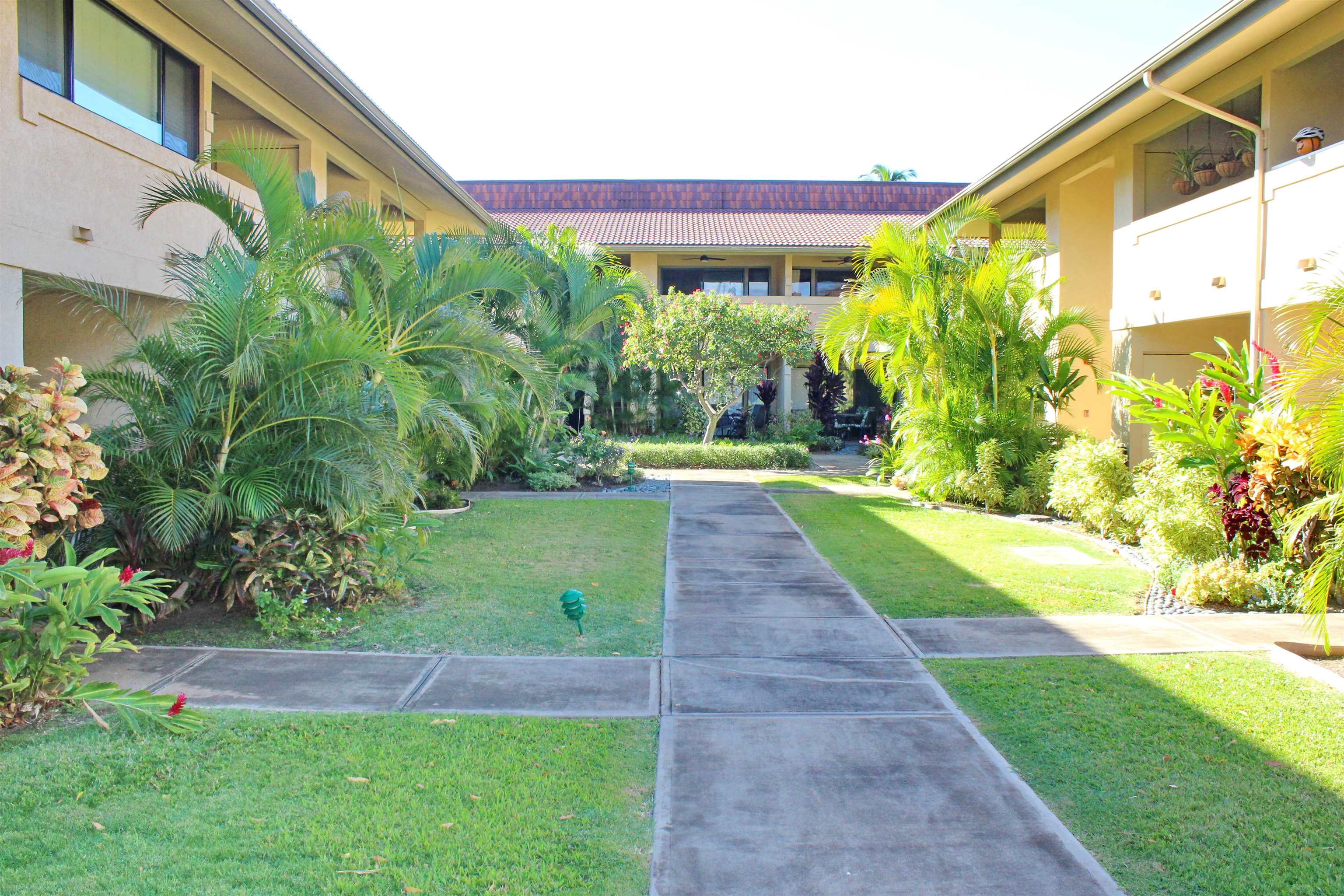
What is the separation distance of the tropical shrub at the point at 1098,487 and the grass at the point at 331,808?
7310mm

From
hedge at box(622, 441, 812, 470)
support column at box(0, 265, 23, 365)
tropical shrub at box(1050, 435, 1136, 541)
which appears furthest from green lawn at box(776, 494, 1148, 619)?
support column at box(0, 265, 23, 365)

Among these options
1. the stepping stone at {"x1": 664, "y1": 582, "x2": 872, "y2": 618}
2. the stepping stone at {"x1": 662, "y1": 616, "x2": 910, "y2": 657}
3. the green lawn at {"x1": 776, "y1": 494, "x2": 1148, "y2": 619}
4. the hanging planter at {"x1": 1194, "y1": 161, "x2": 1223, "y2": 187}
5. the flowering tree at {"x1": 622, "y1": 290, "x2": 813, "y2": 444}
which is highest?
the hanging planter at {"x1": 1194, "y1": 161, "x2": 1223, "y2": 187}

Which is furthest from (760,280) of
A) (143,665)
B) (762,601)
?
(143,665)

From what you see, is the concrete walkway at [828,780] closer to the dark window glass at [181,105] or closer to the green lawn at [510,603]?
the green lawn at [510,603]

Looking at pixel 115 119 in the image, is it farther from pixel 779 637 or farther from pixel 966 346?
pixel 966 346

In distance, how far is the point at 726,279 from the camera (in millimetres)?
27422

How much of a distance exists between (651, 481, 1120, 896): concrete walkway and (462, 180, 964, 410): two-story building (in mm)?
17083

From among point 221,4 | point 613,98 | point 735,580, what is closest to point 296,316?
point 221,4

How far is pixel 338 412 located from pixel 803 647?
136 inches

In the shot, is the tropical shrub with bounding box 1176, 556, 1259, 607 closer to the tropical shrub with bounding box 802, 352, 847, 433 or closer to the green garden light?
the green garden light

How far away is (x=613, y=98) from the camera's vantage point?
1587cm

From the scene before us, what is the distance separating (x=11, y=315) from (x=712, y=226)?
890 inches

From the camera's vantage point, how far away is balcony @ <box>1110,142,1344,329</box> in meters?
8.57

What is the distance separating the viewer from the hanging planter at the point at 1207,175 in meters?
12.0
